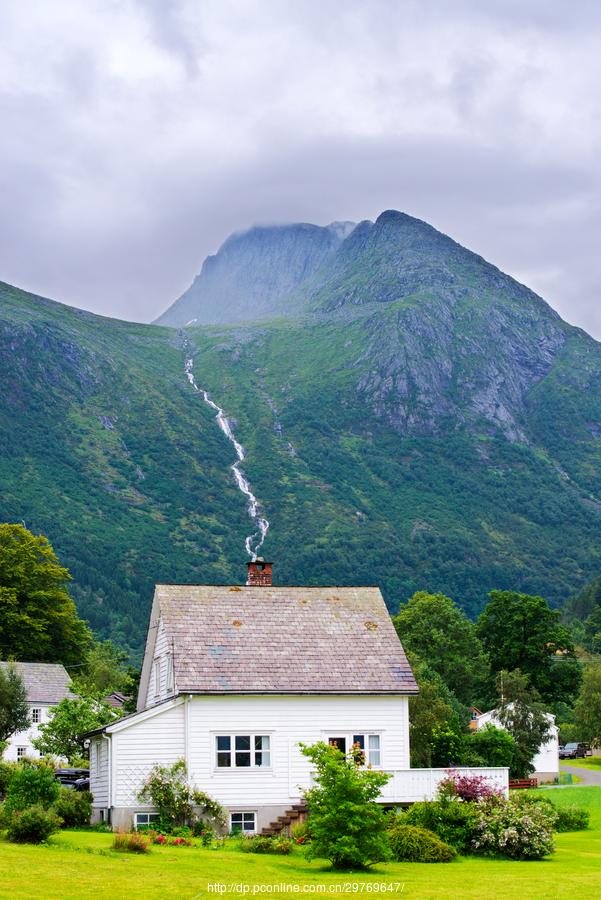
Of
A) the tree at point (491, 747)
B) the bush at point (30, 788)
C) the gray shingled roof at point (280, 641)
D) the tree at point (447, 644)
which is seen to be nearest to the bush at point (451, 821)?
the gray shingled roof at point (280, 641)

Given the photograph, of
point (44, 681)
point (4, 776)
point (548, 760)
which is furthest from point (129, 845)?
point (44, 681)

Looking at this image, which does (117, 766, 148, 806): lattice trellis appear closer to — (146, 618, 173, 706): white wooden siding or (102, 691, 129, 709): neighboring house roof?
(146, 618, 173, 706): white wooden siding

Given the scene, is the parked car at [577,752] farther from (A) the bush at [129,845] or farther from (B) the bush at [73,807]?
(A) the bush at [129,845]

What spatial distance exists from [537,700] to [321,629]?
142ft

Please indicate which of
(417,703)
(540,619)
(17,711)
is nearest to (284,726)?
(417,703)

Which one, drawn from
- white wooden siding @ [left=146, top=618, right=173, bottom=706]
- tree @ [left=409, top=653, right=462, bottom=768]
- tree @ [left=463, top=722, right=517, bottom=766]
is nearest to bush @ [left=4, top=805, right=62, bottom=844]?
white wooden siding @ [left=146, top=618, right=173, bottom=706]

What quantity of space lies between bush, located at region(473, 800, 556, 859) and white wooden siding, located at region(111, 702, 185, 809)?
453 inches

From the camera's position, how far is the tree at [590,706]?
3730 inches

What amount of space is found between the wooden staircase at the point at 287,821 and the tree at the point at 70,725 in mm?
18639

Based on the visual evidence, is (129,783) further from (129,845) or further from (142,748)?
(129,845)

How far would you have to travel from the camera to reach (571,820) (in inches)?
1849

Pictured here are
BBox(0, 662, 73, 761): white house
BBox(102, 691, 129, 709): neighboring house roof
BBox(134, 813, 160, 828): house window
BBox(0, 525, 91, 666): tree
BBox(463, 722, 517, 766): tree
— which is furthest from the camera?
BBox(0, 525, 91, 666): tree

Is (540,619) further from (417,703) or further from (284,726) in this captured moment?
(284,726)

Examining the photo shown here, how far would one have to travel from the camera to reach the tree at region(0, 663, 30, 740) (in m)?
66.3
